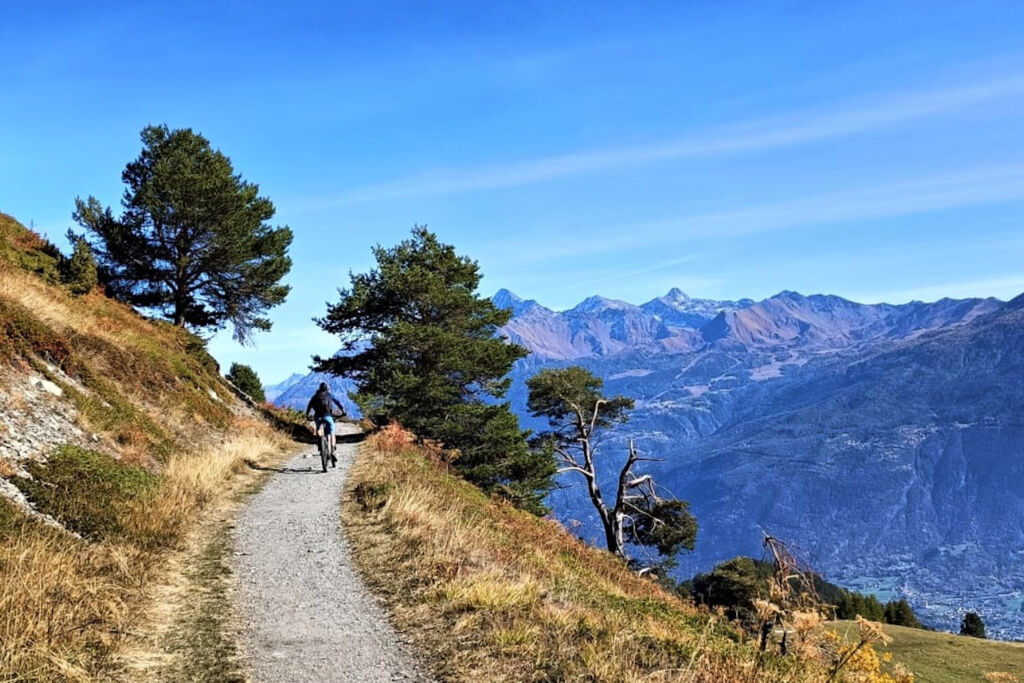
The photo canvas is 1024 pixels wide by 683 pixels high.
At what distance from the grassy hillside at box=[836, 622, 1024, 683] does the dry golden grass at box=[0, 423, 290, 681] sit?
33712 millimetres

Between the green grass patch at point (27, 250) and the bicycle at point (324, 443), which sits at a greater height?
the green grass patch at point (27, 250)

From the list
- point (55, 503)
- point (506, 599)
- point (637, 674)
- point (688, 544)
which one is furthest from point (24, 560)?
point (688, 544)

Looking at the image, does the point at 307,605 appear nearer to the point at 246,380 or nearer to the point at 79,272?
the point at 79,272

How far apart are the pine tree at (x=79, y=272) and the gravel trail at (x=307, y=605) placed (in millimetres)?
16660

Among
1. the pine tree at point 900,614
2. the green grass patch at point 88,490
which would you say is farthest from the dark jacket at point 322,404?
the pine tree at point 900,614

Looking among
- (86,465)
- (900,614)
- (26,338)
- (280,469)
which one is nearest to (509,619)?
(86,465)

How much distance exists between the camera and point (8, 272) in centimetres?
1973

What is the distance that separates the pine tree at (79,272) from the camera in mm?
25000

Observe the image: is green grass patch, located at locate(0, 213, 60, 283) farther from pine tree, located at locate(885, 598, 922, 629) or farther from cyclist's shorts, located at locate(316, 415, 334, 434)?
pine tree, located at locate(885, 598, 922, 629)

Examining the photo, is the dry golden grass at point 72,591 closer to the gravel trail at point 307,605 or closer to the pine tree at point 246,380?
the gravel trail at point 307,605

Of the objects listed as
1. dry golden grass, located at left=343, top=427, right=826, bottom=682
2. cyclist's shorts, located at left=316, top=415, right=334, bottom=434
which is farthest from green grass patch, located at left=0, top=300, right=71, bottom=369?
dry golden grass, located at left=343, top=427, right=826, bottom=682

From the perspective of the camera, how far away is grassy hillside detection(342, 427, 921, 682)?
608 centimetres

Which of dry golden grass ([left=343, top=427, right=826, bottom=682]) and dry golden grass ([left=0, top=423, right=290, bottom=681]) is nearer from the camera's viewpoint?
dry golden grass ([left=0, top=423, right=290, bottom=681])

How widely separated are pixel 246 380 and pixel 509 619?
44289 mm
